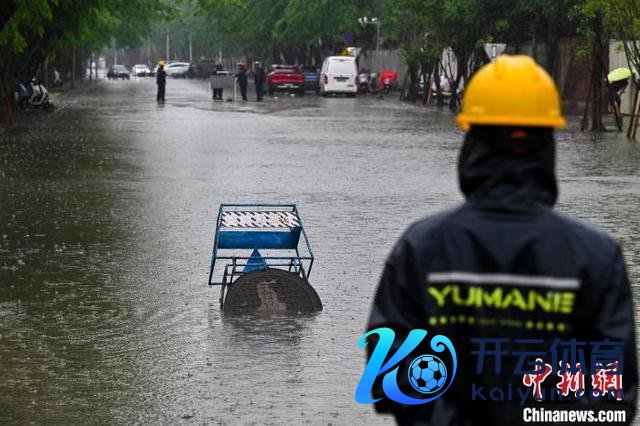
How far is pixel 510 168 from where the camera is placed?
10.8 feet

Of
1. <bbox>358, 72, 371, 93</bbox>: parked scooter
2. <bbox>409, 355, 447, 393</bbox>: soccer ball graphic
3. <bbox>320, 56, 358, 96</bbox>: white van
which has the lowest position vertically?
<bbox>358, 72, 371, 93</bbox>: parked scooter

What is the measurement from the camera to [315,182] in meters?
21.0

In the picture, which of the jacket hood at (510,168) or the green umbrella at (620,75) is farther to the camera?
the green umbrella at (620,75)

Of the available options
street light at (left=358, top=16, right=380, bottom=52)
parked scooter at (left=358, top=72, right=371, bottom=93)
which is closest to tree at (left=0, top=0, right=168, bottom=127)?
parked scooter at (left=358, top=72, right=371, bottom=93)

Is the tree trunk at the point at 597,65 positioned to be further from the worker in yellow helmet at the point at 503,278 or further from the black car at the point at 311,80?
the black car at the point at 311,80

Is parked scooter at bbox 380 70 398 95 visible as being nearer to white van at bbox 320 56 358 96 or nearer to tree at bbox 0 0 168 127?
white van at bbox 320 56 358 96

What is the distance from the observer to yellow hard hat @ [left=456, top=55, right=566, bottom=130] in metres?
3.31

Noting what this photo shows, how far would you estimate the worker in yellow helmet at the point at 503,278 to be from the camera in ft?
10.9

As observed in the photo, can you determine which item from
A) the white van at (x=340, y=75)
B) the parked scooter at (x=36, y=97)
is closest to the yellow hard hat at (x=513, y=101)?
the parked scooter at (x=36, y=97)

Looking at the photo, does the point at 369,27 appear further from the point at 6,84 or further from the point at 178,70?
the point at 178,70

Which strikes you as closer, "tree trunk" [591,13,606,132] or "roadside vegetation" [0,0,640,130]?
"roadside vegetation" [0,0,640,130]

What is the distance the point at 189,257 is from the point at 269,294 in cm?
290

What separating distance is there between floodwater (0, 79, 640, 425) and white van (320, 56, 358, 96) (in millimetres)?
34798

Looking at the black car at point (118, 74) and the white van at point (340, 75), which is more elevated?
the white van at point (340, 75)
